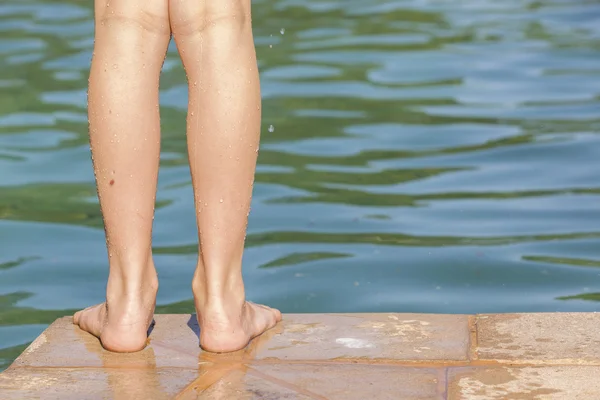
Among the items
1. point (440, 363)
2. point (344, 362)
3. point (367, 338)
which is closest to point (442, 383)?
point (440, 363)

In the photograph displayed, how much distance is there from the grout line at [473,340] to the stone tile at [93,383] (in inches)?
23.6

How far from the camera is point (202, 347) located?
2.82 meters

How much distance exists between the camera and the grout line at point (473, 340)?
2.70m

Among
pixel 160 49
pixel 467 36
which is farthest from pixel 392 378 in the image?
pixel 467 36

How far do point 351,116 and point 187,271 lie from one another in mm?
2438

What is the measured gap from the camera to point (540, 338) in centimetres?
281

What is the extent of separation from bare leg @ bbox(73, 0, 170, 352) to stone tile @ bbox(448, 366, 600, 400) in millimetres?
737

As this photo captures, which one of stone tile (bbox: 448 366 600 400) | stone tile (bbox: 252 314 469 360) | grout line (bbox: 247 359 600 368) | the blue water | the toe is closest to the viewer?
stone tile (bbox: 448 366 600 400)

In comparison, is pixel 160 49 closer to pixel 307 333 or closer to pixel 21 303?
pixel 307 333

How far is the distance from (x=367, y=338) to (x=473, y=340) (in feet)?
0.79

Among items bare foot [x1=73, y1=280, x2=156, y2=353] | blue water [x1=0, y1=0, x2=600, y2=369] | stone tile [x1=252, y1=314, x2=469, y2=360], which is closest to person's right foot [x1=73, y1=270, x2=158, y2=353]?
bare foot [x1=73, y1=280, x2=156, y2=353]

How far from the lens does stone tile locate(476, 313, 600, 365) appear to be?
2.67m

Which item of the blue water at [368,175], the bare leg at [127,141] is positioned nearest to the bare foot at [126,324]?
the bare leg at [127,141]

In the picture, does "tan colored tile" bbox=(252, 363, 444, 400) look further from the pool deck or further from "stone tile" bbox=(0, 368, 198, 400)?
"stone tile" bbox=(0, 368, 198, 400)
